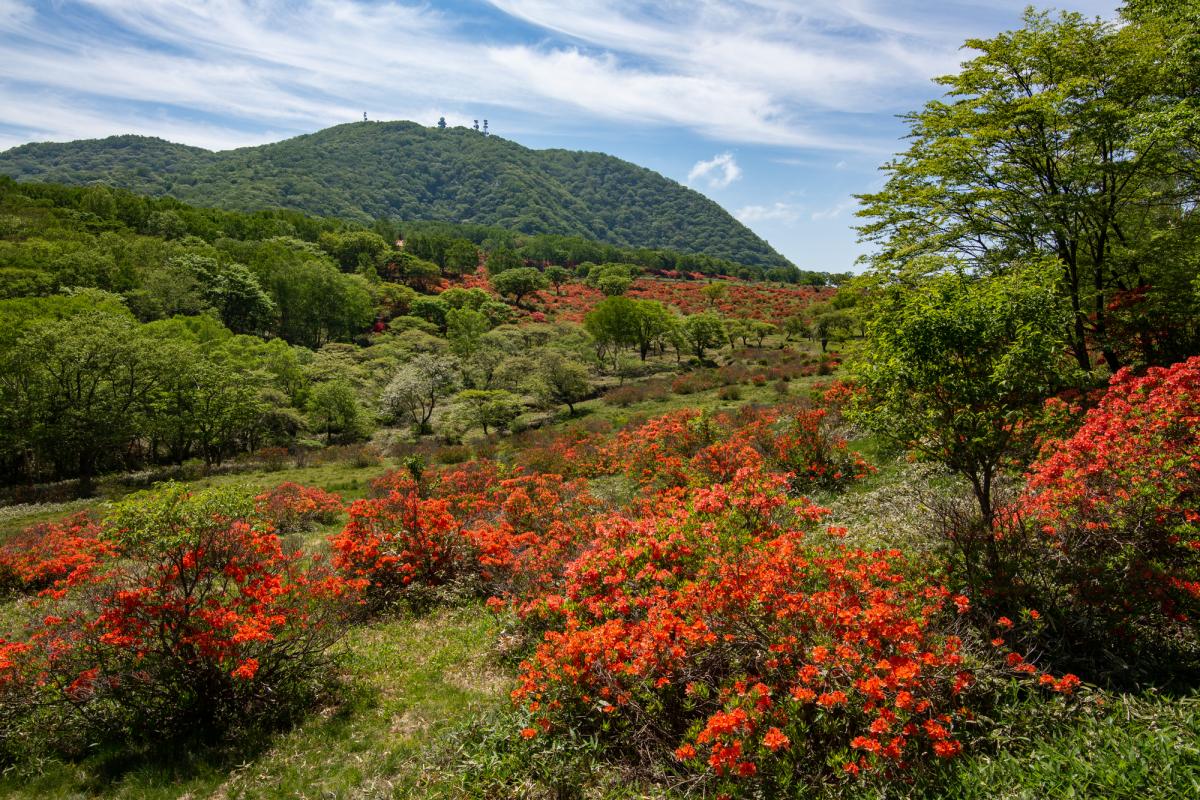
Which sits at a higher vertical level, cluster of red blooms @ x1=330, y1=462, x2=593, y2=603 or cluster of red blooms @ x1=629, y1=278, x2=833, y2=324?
cluster of red blooms @ x1=629, y1=278, x2=833, y2=324

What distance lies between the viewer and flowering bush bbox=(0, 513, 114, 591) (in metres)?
11.2

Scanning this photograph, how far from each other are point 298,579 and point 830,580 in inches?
299

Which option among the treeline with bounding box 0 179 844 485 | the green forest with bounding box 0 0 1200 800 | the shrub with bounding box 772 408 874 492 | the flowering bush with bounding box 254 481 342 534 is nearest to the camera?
the green forest with bounding box 0 0 1200 800

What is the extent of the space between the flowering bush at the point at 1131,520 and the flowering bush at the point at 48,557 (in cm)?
1500

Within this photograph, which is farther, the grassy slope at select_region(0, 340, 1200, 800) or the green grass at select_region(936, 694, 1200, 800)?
the grassy slope at select_region(0, 340, 1200, 800)

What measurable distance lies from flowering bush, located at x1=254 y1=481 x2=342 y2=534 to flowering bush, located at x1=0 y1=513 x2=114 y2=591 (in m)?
4.40

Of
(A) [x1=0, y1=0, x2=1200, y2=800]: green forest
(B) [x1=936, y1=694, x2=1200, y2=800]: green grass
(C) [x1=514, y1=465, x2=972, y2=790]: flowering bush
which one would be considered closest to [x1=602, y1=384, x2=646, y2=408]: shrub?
(A) [x1=0, y1=0, x2=1200, y2=800]: green forest

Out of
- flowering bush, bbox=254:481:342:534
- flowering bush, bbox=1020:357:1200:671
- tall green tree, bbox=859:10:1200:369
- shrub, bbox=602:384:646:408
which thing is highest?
tall green tree, bbox=859:10:1200:369

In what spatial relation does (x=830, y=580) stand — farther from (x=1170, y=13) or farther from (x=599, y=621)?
(x=1170, y=13)

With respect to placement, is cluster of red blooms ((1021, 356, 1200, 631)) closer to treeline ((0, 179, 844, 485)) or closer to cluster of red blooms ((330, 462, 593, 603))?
cluster of red blooms ((330, 462, 593, 603))

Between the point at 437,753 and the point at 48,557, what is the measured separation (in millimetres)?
14063

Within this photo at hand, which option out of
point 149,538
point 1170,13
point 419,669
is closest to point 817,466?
point 419,669

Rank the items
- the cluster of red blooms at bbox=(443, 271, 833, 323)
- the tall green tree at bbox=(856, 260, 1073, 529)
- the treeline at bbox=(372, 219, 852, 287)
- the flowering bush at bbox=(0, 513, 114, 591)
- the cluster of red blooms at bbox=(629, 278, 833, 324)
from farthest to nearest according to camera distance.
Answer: the treeline at bbox=(372, 219, 852, 287)
the cluster of red blooms at bbox=(443, 271, 833, 323)
the cluster of red blooms at bbox=(629, 278, 833, 324)
the flowering bush at bbox=(0, 513, 114, 591)
the tall green tree at bbox=(856, 260, 1073, 529)

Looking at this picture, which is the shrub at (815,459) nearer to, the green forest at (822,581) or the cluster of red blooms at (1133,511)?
the green forest at (822,581)
